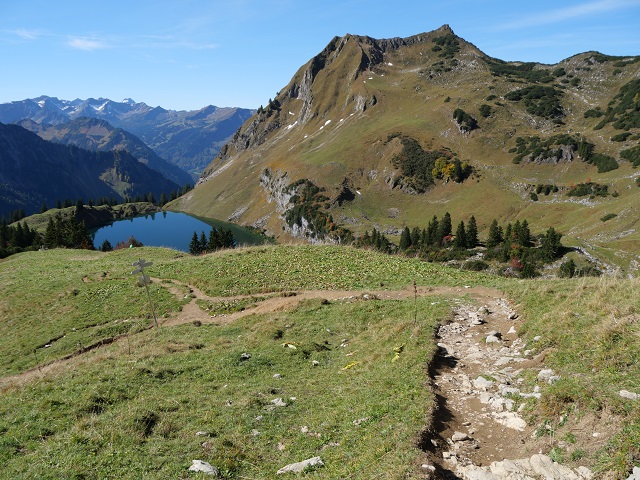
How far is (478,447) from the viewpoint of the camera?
9266mm

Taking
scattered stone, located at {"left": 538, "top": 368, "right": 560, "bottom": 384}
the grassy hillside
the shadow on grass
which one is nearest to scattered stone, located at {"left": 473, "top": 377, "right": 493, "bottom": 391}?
the grassy hillside

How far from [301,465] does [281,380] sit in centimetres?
622

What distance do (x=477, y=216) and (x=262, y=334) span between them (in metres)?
123

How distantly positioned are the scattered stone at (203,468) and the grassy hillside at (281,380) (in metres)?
0.23

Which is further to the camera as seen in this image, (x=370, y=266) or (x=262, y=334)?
(x=370, y=266)

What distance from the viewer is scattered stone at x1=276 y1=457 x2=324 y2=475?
29.3 ft

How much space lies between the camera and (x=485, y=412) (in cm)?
1076

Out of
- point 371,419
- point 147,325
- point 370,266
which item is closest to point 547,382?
point 371,419

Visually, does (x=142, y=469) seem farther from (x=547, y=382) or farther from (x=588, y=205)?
(x=588, y=205)

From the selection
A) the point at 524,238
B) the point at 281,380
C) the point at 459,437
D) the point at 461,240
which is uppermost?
the point at 459,437

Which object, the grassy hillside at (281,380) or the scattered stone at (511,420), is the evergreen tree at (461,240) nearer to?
the grassy hillside at (281,380)

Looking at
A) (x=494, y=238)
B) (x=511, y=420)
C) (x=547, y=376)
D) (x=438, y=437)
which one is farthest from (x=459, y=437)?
(x=494, y=238)

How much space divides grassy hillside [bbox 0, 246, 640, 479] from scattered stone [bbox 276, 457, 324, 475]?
0.29 meters

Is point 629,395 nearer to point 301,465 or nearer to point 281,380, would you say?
point 301,465
